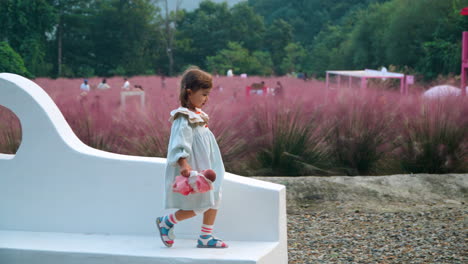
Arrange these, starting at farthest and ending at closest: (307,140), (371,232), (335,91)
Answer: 1. (335,91)
2. (307,140)
3. (371,232)

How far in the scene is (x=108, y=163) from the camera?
11.3 feet

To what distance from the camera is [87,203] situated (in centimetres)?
349

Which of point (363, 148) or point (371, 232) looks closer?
point (371, 232)

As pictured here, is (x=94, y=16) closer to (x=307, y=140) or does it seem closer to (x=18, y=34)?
(x=18, y=34)

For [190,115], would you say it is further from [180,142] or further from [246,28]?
[246,28]

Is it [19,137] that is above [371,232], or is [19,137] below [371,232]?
above

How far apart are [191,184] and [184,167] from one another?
0.08 metres

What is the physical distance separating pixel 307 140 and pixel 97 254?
3.95m

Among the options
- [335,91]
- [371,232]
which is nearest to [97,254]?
[371,232]

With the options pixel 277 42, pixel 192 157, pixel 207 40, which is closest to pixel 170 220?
pixel 192 157

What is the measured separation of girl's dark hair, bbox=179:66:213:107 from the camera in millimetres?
3059

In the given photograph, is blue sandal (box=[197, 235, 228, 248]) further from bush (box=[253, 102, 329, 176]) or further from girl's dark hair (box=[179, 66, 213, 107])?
bush (box=[253, 102, 329, 176])

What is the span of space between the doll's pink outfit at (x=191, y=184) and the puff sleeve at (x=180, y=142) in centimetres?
9

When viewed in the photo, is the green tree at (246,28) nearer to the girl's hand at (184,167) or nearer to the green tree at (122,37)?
the green tree at (122,37)
